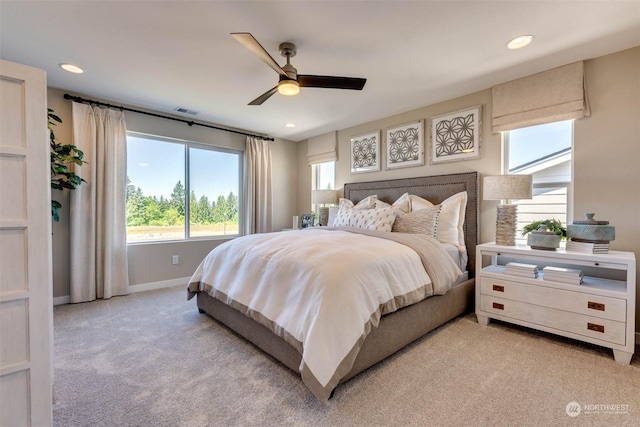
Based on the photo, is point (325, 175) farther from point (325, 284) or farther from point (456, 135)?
point (325, 284)

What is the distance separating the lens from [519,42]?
2.24 metres

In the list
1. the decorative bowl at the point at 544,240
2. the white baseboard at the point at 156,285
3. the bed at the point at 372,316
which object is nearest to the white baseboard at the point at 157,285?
the white baseboard at the point at 156,285

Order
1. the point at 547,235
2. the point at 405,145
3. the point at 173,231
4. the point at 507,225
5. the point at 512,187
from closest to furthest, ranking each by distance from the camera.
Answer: the point at 547,235 → the point at 512,187 → the point at 507,225 → the point at 405,145 → the point at 173,231

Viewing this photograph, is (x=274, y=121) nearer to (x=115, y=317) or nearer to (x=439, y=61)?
(x=439, y=61)

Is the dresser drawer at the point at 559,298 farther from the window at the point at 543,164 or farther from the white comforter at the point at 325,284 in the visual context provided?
the window at the point at 543,164

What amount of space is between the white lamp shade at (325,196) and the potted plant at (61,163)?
3.12 metres

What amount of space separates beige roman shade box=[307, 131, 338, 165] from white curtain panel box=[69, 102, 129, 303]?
2.93 meters

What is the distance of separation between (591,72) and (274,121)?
3.67 meters

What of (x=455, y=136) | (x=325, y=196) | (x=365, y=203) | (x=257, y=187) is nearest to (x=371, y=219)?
(x=365, y=203)

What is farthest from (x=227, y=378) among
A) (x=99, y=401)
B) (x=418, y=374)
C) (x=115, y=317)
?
(x=115, y=317)

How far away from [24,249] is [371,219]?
2.84 meters

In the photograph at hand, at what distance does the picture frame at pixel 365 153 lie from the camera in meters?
4.29

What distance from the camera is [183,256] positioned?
4.25 m

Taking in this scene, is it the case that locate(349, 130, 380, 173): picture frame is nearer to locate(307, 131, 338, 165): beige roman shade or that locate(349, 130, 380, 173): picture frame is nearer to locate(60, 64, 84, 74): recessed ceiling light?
locate(307, 131, 338, 165): beige roman shade
